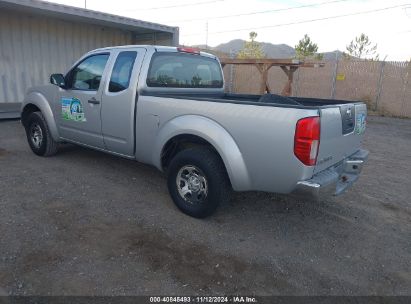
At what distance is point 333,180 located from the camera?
304 centimetres

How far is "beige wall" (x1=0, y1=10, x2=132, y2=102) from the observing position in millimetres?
9852

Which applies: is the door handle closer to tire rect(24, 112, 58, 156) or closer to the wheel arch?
the wheel arch

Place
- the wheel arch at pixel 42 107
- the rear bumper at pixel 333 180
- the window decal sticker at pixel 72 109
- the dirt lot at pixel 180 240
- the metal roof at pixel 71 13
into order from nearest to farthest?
the dirt lot at pixel 180 240, the rear bumper at pixel 333 180, the window decal sticker at pixel 72 109, the wheel arch at pixel 42 107, the metal roof at pixel 71 13

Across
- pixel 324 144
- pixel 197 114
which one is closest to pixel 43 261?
pixel 197 114

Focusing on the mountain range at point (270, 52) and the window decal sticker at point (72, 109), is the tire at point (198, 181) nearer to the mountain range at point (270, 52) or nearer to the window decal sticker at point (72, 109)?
the window decal sticker at point (72, 109)

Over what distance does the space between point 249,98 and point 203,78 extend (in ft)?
2.49

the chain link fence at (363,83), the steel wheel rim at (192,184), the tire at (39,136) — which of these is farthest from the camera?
the chain link fence at (363,83)

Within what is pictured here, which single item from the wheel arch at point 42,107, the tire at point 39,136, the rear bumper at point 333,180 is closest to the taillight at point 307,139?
the rear bumper at point 333,180

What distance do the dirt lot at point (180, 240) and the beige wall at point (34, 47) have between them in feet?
21.0

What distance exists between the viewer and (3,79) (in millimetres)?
9930

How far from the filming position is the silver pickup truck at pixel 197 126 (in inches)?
114

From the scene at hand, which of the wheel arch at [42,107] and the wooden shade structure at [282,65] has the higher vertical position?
the wooden shade structure at [282,65]

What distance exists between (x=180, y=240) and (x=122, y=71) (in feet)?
7.62

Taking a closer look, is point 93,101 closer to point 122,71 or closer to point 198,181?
point 122,71
